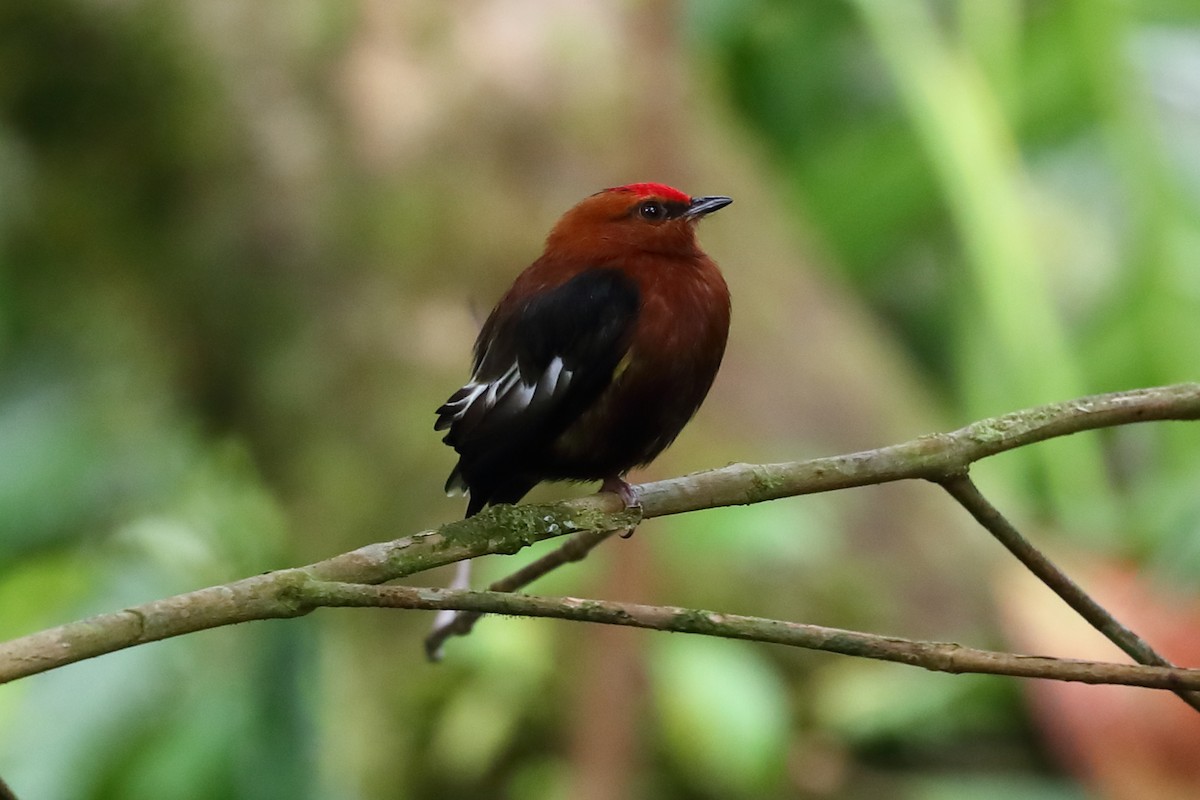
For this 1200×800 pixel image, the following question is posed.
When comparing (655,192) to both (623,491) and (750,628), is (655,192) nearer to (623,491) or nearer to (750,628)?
(623,491)

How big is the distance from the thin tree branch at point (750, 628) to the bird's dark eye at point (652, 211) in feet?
2.51

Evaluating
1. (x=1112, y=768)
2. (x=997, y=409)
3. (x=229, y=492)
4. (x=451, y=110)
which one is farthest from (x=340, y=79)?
(x=1112, y=768)

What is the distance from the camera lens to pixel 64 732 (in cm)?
236

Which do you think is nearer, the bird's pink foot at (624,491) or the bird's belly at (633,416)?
the bird's pink foot at (624,491)

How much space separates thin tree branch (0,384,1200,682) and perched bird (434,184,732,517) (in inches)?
7.3

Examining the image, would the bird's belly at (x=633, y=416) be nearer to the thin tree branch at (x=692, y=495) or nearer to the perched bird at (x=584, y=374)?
the perched bird at (x=584, y=374)

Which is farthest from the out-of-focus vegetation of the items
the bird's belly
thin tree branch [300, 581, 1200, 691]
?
thin tree branch [300, 581, 1200, 691]

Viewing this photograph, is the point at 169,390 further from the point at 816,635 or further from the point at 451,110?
the point at 816,635

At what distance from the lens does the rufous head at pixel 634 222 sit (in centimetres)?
174

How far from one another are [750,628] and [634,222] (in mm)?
775

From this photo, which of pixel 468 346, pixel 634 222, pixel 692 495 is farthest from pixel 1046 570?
pixel 468 346

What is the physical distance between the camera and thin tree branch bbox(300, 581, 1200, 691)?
109cm

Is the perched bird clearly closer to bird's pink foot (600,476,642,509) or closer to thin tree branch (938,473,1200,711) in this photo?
bird's pink foot (600,476,642,509)

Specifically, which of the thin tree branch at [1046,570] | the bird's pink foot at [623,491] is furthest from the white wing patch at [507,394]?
the thin tree branch at [1046,570]
